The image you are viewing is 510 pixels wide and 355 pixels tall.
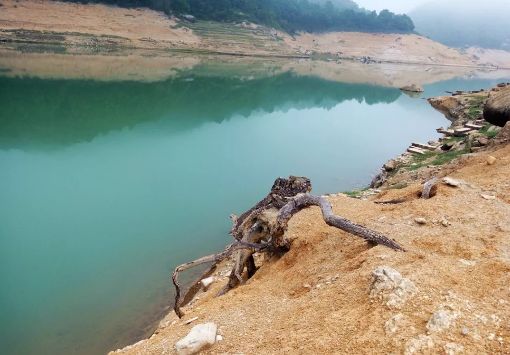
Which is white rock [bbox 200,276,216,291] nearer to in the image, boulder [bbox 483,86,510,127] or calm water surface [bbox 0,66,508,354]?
calm water surface [bbox 0,66,508,354]

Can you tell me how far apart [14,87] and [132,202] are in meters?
26.4

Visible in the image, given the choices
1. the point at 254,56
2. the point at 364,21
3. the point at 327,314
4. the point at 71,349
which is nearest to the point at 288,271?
the point at 327,314

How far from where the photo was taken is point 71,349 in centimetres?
882

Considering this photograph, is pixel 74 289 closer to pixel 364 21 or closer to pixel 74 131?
pixel 74 131

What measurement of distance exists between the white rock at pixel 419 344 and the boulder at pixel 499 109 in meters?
12.0

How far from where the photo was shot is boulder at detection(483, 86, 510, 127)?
13594 mm

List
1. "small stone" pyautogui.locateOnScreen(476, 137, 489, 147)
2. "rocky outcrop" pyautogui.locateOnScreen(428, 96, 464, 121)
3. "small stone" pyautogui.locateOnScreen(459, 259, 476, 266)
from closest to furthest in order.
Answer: "small stone" pyautogui.locateOnScreen(459, 259, 476, 266)
"small stone" pyautogui.locateOnScreen(476, 137, 489, 147)
"rocky outcrop" pyautogui.locateOnScreen(428, 96, 464, 121)

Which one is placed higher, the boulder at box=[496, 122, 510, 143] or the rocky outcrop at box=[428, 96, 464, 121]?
the boulder at box=[496, 122, 510, 143]

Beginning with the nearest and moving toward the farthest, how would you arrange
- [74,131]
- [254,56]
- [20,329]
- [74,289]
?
[20,329]
[74,289]
[74,131]
[254,56]

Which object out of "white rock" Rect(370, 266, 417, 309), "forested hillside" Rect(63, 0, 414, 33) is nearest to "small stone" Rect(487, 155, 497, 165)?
"white rock" Rect(370, 266, 417, 309)

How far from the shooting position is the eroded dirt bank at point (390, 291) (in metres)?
4.20

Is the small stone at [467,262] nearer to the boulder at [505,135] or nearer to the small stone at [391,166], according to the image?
the boulder at [505,135]

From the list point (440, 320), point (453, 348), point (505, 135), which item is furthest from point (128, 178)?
point (453, 348)

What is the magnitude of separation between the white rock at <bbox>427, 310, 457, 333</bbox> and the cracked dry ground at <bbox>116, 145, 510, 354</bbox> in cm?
1
